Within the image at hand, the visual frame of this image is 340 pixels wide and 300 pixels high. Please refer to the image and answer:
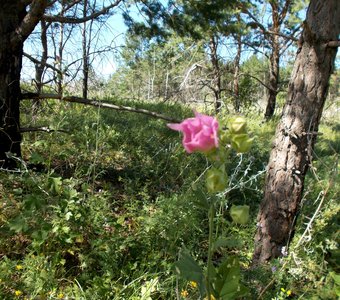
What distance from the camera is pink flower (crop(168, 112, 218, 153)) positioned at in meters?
0.80

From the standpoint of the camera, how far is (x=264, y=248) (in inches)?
89.0

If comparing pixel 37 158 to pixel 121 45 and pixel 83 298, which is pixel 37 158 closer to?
pixel 83 298

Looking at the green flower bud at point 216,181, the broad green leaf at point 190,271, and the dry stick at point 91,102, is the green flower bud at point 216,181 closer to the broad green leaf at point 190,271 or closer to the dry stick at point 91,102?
the broad green leaf at point 190,271

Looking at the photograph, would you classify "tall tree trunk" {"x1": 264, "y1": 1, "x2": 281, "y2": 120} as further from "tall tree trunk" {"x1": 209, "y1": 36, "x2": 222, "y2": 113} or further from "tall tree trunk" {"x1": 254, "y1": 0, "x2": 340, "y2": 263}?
"tall tree trunk" {"x1": 254, "y1": 0, "x2": 340, "y2": 263}

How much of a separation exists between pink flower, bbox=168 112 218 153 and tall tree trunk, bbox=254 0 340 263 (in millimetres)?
1439

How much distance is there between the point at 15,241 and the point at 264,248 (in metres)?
1.63

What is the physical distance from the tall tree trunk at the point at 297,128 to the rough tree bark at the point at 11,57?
200 centimetres

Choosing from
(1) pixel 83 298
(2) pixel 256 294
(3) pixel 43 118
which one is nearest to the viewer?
(1) pixel 83 298

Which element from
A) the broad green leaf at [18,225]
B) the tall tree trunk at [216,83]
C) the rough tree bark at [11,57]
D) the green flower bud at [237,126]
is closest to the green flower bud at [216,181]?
the green flower bud at [237,126]

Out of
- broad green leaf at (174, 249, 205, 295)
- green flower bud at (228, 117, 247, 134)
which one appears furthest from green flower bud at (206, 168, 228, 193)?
broad green leaf at (174, 249, 205, 295)

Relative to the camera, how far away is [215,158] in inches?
34.3

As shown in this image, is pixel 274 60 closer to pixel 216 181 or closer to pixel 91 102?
pixel 91 102

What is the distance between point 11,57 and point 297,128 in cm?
230

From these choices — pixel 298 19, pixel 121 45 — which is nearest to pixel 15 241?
pixel 121 45
